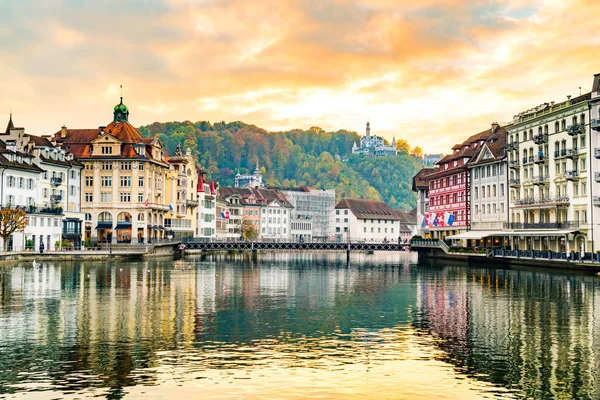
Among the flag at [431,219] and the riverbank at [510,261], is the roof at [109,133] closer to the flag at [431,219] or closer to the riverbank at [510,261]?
the flag at [431,219]

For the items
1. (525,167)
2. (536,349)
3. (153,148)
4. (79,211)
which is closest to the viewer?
(536,349)

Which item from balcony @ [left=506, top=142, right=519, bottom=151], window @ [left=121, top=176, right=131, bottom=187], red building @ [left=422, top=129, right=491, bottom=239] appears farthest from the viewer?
window @ [left=121, top=176, right=131, bottom=187]

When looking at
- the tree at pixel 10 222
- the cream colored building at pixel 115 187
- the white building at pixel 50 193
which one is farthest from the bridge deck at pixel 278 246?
the tree at pixel 10 222

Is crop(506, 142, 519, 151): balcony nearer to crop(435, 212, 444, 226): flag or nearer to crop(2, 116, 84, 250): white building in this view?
crop(435, 212, 444, 226): flag

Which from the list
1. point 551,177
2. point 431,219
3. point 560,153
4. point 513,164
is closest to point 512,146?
point 513,164

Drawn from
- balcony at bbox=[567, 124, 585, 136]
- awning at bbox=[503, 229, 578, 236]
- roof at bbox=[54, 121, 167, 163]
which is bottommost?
awning at bbox=[503, 229, 578, 236]

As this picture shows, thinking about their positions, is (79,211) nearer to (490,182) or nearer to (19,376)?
(490,182)

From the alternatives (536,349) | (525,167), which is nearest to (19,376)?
(536,349)

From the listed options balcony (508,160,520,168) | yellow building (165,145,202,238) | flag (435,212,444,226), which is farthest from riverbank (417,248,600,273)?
yellow building (165,145,202,238)

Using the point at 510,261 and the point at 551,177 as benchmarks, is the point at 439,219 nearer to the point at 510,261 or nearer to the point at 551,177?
the point at 510,261

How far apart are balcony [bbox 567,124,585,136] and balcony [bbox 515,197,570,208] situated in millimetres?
8381

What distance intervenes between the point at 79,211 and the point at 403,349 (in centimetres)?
10699

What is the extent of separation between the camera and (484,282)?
72938mm

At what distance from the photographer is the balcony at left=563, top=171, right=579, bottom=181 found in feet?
300
